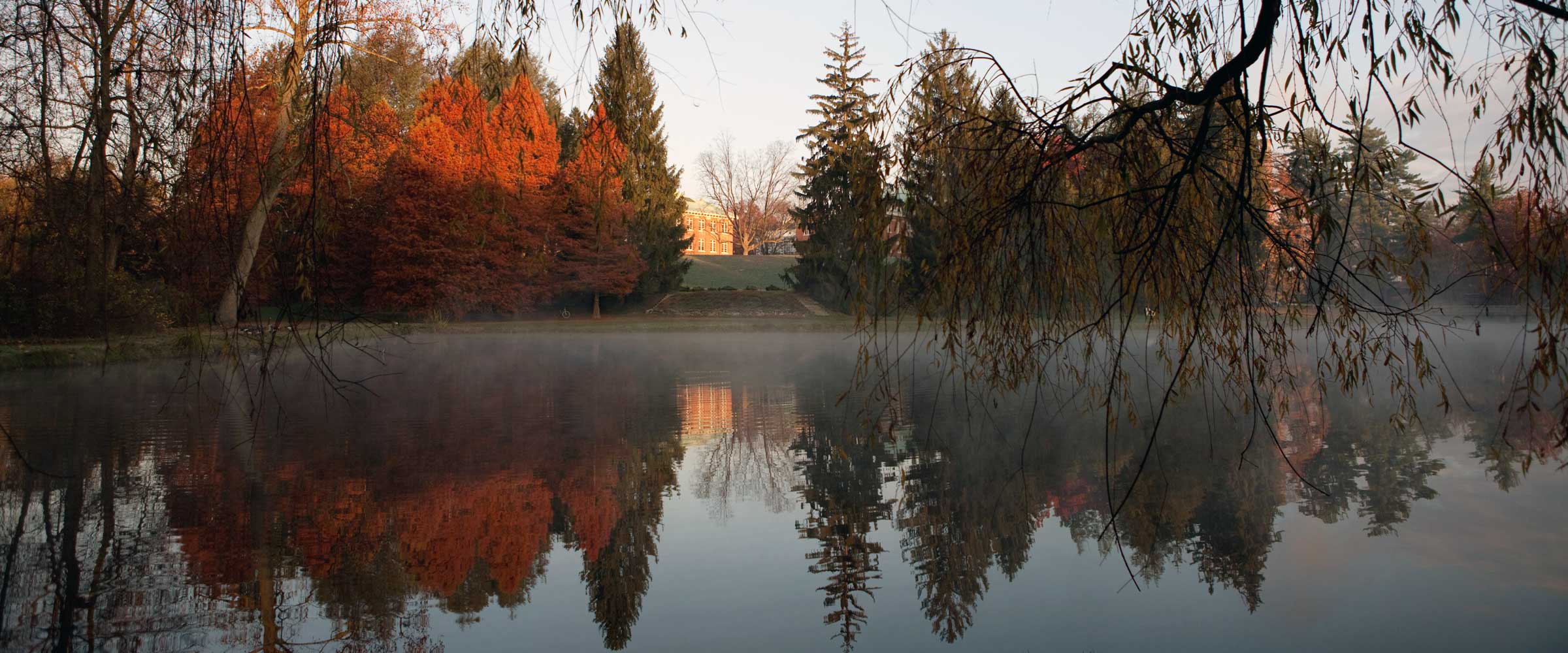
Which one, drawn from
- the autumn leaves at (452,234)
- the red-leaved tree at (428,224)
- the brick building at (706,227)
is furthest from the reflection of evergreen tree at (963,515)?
the brick building at (706,227)

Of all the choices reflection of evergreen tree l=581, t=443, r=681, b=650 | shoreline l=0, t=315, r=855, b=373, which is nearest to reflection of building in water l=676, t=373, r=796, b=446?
reflection of evergreen tree l=581, t=443, r=681, b=650

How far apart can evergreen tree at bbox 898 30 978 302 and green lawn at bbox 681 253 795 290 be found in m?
49.0

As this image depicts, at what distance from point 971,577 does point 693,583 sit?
110 centimetres

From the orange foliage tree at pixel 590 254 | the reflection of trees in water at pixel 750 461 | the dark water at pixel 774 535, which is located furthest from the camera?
the orange foliage tree at pixel 590 254

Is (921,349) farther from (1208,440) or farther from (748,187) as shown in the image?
(748,187)

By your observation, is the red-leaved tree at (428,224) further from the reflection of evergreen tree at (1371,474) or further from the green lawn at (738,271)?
the reflection of evergreen tree at (1371,474)

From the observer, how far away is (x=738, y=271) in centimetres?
5781

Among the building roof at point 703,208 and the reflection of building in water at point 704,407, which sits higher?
the building roof at point 703,208

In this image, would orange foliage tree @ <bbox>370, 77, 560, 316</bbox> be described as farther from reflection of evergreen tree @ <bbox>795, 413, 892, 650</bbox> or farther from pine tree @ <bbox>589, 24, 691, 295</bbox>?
pine tree @ <bbox>589, 24, 691, 295</bbox>

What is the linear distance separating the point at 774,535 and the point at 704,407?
17.4 ft

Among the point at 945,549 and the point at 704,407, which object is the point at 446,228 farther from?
the point at 945,549

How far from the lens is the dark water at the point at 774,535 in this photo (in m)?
3.60

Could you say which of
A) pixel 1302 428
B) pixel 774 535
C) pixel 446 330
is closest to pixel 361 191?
pixel 446 330

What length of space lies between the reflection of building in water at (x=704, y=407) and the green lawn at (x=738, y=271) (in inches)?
1606
